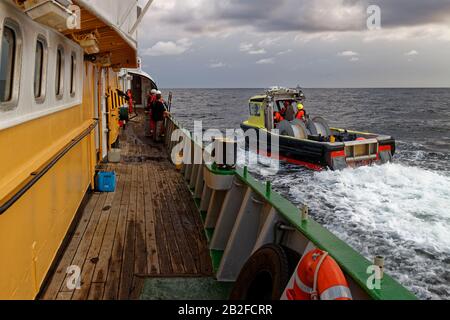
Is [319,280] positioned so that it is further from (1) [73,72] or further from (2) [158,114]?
(2) [158,114]

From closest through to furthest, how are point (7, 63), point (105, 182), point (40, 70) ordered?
point (7, 63) → point (40, 70) → point (105, 182)

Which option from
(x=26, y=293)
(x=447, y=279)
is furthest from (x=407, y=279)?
(x=26, y=293)

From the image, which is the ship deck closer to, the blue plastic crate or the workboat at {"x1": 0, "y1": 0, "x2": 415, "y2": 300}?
the workboat at {"x1": 0, "y1": 0, "x2": 415, "y2": 300}

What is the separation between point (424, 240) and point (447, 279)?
1.63 meters

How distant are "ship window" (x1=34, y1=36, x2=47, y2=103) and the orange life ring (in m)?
2.80

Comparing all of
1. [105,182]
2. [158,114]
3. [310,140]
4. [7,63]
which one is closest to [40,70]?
[7,63]

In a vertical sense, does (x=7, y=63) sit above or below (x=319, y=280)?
above

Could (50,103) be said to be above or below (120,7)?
below

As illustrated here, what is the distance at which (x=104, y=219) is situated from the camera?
20.2ft

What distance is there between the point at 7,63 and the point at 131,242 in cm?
303

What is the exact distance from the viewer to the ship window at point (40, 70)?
3.75 metres

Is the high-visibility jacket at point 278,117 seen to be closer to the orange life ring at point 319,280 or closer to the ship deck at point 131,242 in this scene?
the ship deck at point 131,242

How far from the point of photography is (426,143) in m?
23.3
